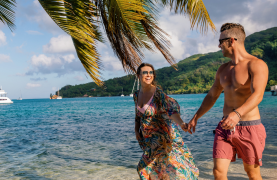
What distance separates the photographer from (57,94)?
6944 inches

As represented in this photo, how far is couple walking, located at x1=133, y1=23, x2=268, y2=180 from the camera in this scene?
2322 millimetres

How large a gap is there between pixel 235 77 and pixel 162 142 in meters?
1.17

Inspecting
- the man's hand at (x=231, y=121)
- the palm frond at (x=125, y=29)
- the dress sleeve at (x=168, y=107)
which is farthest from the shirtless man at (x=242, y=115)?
the palm frond at (x=125, y=29)

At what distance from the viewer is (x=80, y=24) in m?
3.65

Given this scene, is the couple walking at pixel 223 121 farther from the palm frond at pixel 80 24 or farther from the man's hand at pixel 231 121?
the palm frond at pixel 80 24

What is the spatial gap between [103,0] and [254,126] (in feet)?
8.27

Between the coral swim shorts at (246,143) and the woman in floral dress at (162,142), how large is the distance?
0.54 metres

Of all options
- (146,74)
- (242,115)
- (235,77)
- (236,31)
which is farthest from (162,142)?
(236,31)

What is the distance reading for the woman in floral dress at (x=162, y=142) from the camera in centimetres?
288

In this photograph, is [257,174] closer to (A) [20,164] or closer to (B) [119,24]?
(B) [119,24]

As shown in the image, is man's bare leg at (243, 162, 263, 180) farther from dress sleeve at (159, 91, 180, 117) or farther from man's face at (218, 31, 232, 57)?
man's face at (218, 31, 232, 57)

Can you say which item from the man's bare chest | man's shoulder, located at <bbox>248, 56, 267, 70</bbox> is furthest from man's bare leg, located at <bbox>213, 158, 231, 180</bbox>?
man's shoulder, located at <bbox>248, 56, 267, 70</bbox>

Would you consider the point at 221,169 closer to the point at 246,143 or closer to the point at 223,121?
the point at 246,143

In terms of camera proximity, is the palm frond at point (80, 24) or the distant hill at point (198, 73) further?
the distant hill at point (198, 73)
